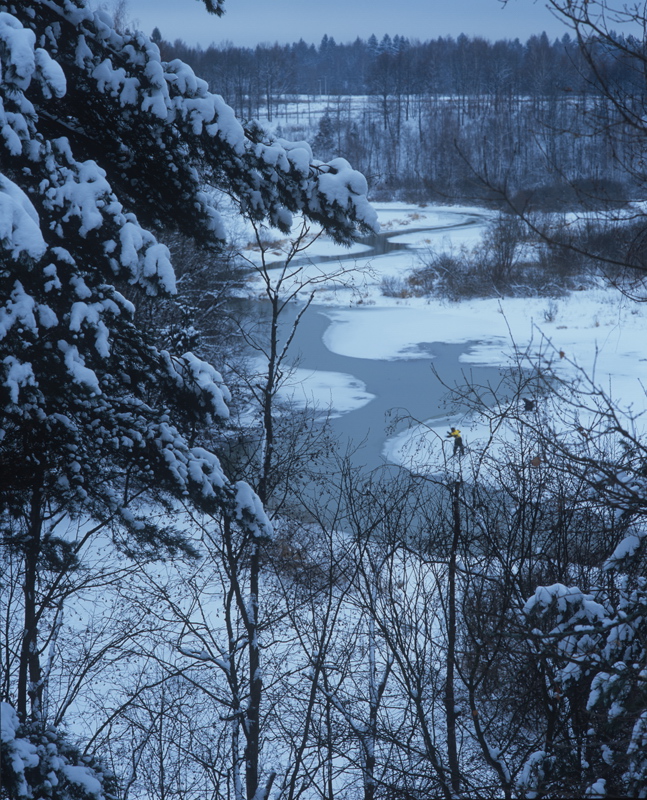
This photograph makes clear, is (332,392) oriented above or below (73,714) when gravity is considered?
above

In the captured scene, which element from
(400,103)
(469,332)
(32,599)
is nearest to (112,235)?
(32,599)

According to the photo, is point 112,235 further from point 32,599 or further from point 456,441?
point 456,441

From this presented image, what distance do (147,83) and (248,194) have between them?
81cm

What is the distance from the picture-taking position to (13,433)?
13.0 feet

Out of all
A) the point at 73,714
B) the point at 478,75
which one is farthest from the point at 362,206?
the point at 478,75

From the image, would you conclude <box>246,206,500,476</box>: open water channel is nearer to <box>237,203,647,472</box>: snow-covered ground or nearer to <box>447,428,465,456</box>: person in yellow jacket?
<box>237,203,647,472</box>: snow-covered ground

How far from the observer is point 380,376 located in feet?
59.2

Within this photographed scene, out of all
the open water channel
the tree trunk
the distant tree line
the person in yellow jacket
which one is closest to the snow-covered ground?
the open water channel

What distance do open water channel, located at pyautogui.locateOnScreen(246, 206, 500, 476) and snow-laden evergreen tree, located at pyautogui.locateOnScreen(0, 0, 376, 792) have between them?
570 cm

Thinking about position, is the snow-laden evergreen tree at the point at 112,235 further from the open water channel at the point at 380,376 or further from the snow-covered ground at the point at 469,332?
the snow-covered ground at the point at 469,332

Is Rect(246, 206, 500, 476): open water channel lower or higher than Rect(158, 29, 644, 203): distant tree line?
lower

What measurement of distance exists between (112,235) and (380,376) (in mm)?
15001

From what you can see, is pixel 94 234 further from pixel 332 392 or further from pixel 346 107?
pixel 346 107

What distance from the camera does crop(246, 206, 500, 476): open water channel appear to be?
13.5 m
